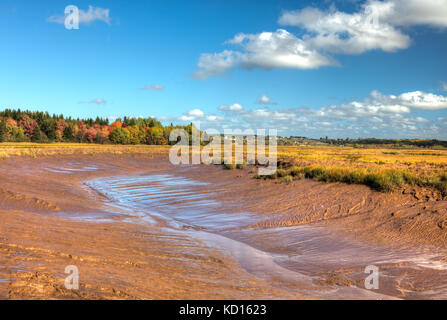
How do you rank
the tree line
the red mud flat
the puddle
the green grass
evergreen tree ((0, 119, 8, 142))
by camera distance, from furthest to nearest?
the tree line < evergreen tree ((0, 119, 8, 142)) < the green grass < the puddle < the red mud flat

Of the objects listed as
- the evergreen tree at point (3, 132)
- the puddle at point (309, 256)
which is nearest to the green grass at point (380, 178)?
the puddle at point (309, 256)

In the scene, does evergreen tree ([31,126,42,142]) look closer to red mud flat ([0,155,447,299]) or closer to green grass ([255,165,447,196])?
red mud flat ([0,155,447,299])

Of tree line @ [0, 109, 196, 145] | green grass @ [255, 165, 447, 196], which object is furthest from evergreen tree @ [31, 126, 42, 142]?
green grass @ [255, 165, 447, 196]

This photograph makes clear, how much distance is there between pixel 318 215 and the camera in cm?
1493

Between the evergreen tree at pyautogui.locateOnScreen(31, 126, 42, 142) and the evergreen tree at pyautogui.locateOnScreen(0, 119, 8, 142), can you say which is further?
the evergreen tree at pyautogui.locateOnScreen(31, 126, 42, 142)

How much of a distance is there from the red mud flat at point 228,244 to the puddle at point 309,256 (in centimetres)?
3

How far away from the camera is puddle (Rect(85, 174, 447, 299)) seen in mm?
7707

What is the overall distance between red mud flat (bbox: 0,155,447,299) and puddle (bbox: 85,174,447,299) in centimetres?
3

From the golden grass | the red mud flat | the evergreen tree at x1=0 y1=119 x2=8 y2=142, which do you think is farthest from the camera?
the evergreen tree at x1=0 y1=119 x2=8 y2=142

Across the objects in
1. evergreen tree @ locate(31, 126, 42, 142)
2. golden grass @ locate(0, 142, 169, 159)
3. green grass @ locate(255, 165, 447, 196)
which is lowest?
green grass @ locate(255, 165, 447, 196)

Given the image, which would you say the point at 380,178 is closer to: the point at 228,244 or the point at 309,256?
the point at 309,256
